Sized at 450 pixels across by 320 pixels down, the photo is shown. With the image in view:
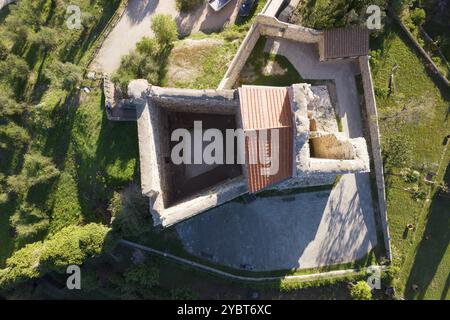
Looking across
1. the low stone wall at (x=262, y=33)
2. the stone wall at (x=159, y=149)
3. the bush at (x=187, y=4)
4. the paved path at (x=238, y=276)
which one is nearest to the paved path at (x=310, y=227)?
the paved path at (x=238, y=276)

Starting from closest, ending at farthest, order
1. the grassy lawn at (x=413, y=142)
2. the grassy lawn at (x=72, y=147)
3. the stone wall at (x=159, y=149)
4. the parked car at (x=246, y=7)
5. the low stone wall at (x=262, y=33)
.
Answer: the stone wall at (x=159, y=149) < the low stone wall at (x=262, y=33) < the grassy lawn at (x=413, y=142) < the grassy lawn at (x=72, y=147) < the parked car at (x=246, y=7)

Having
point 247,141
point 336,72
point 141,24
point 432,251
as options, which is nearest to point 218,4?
point 141,24

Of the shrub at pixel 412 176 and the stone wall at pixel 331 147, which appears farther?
the shrub at pixel 412 176

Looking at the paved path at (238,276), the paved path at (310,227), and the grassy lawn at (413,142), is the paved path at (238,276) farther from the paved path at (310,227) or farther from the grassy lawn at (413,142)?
the grassy lawn at (413,142)

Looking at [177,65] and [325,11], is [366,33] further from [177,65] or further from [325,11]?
[177,65]

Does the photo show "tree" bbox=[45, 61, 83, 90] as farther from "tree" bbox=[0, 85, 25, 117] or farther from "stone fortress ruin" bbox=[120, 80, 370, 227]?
"stone fortress ruin" bbox=[120, 80, 370, 227]

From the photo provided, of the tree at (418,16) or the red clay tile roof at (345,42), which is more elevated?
the tree at (418,16)

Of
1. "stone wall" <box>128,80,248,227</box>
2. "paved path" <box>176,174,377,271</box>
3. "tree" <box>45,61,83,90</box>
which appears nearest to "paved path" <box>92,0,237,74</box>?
"tree" <box>45,61,83,90</box>
